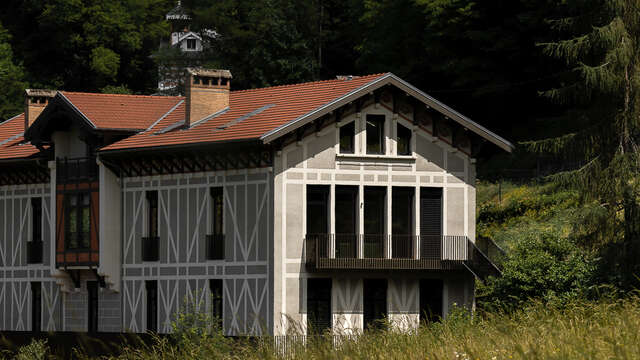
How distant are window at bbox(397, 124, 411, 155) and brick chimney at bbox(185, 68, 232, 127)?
6570mm

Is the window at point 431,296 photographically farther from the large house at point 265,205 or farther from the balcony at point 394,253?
the balcony at point 394,253

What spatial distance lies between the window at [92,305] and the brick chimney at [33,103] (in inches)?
325

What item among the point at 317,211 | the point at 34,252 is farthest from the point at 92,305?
the point at 317,211

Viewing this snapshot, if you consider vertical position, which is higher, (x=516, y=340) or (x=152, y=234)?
(x=152, y=234)

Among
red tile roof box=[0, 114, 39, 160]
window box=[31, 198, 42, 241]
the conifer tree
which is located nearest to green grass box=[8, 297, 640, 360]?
the conifer tree

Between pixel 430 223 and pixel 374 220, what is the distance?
1872mm

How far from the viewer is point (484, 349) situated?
1507cm

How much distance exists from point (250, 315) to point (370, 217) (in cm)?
468

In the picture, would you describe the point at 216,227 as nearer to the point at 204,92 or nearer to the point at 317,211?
the point at 317,211

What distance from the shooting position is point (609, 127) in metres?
40.9

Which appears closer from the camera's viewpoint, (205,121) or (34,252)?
Answer: (205,121)

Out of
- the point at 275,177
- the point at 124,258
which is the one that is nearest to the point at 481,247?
the point at 275,177

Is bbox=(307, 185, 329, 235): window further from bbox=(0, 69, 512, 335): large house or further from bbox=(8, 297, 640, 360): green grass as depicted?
bbox=(8, 297, 640, 360): green grass

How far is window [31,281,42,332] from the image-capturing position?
49906mm
